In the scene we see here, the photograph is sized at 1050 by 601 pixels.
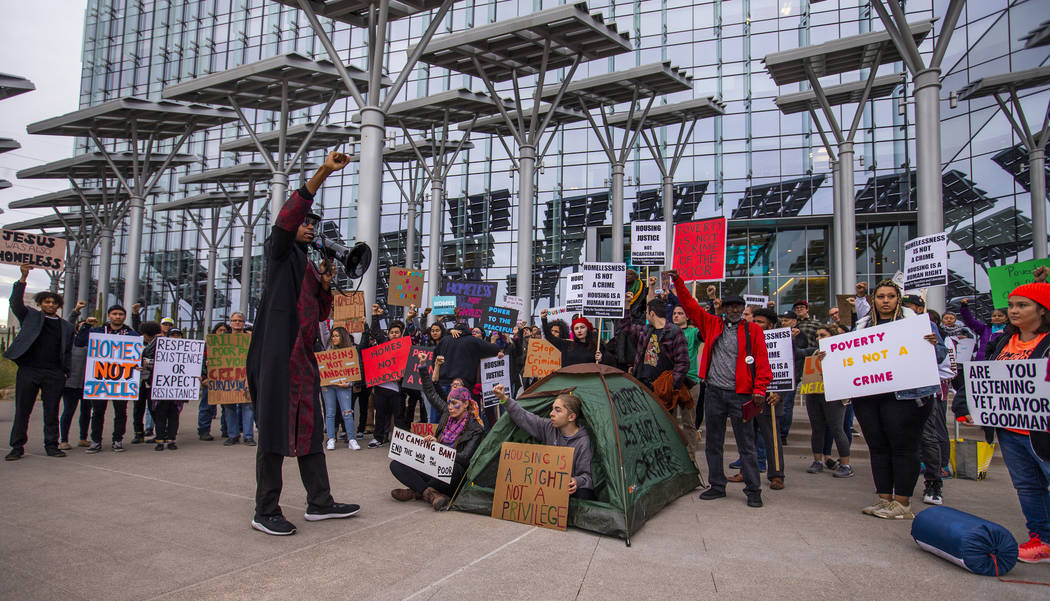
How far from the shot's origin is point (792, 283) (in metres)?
26.0

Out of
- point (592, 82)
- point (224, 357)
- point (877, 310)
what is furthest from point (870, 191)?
point (224, 357)

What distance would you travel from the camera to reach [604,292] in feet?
30.3

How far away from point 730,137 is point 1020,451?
27.3 metres

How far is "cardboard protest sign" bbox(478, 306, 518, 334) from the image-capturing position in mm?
12570

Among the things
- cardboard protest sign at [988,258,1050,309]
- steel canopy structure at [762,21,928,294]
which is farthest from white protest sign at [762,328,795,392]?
steel canopy structure at [762,21,928,294]

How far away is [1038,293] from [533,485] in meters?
3.71

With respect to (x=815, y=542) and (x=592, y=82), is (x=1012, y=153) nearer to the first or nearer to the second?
(x=592, y=82)

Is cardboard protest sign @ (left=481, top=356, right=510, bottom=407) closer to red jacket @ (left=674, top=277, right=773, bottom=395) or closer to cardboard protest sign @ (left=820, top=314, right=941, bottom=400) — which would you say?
red jacket @ (left=674, top=277, right=773, bottom=395)

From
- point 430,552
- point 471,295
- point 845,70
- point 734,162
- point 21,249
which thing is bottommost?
point 430,552

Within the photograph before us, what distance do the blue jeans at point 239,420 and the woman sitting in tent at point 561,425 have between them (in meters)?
5.32

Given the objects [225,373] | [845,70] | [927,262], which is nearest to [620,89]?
[845,70]

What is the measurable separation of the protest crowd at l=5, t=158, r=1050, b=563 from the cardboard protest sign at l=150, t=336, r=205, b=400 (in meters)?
0.02

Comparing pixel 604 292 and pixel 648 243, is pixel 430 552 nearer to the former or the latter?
pixel 604 292

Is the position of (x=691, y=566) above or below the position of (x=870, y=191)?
below
